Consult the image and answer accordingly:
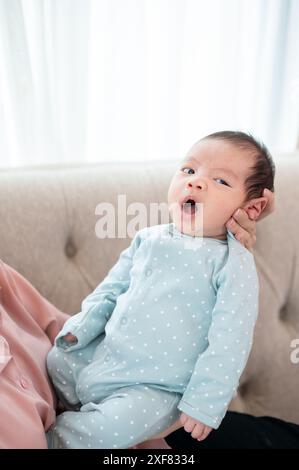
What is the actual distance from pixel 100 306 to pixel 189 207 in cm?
28

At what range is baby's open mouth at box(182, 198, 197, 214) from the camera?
1020mm

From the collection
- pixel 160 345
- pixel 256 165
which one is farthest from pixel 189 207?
pixel 160 345

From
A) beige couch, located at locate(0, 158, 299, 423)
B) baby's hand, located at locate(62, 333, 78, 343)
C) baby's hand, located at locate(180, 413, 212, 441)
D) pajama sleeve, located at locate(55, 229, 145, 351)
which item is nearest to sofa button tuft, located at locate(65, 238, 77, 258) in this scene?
beige couch, located at locate(0, 158, 299, 423)

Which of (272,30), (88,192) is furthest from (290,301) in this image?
(272,30)

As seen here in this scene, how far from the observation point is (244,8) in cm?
153

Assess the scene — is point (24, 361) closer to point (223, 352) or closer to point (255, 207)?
point (223, 352)

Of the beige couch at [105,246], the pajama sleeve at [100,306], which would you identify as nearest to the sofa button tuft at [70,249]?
the beige couch at [105,246]

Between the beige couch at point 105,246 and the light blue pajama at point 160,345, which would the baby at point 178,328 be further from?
the beige couch at point 105,246

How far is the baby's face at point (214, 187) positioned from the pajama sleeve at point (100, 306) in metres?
0.15

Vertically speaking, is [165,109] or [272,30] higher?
[272,30]

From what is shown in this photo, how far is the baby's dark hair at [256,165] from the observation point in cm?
101

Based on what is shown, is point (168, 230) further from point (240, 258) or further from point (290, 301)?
point (290, 301)

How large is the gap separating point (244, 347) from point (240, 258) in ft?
0.53

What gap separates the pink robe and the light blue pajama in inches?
1.9
